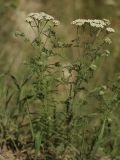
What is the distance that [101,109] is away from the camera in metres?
4.16

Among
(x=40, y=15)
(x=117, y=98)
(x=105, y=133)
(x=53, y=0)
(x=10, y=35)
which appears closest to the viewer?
(x=40, y=15)

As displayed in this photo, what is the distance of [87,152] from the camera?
13.9 feet

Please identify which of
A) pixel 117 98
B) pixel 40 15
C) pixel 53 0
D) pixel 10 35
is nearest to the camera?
pixel 40 15

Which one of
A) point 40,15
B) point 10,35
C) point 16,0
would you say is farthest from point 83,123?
point 16,0

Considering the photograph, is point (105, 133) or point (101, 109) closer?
point (101, 109)

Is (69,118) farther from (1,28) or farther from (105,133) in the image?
(1,28)

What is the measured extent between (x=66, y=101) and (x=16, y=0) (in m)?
3.46

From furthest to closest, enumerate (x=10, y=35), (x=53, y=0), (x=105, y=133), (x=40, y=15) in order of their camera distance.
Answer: (x=53, y=0), (x=10, y=35), (x=105, y=133), (x=40, y=15)

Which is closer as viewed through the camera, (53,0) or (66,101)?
(66,101)

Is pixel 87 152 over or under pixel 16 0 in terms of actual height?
under

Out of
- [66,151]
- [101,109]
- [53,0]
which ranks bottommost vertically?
[66,151]

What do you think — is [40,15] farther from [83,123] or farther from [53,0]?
[53,0]

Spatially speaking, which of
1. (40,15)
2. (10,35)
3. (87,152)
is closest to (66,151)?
(87,152)

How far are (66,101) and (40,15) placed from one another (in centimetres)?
57
